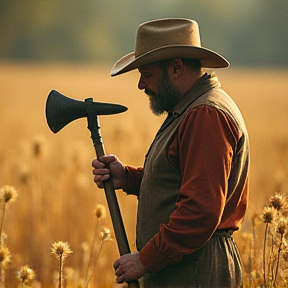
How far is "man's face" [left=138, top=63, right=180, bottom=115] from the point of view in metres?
3.39

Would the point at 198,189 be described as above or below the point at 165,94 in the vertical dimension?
below

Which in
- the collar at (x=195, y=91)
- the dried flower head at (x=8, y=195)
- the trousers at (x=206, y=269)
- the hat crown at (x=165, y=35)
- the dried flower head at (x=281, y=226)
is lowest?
the trousers at (x=206, y=269)

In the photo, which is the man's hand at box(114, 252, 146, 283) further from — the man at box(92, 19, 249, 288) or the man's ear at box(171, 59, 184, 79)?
the man's ear at box(171, 59, 184, 79)

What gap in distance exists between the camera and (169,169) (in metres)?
3.25

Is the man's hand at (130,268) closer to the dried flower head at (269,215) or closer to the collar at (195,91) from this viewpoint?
the collar at (195,91)

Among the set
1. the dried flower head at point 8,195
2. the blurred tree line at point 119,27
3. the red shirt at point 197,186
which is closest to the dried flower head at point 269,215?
the red shirt at point 197,186

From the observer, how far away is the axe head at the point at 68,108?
3.58m

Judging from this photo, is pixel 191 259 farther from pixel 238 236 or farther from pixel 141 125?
pixel 141 125

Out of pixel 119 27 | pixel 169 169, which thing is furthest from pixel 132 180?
pixel 119 27

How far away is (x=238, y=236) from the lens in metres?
6.00

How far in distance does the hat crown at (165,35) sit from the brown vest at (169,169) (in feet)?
0.71

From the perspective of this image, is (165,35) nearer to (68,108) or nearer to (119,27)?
(68,108)

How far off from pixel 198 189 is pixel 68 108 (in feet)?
2.82

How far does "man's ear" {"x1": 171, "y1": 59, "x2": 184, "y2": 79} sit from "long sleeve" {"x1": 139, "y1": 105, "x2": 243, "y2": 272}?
0.95 ft
